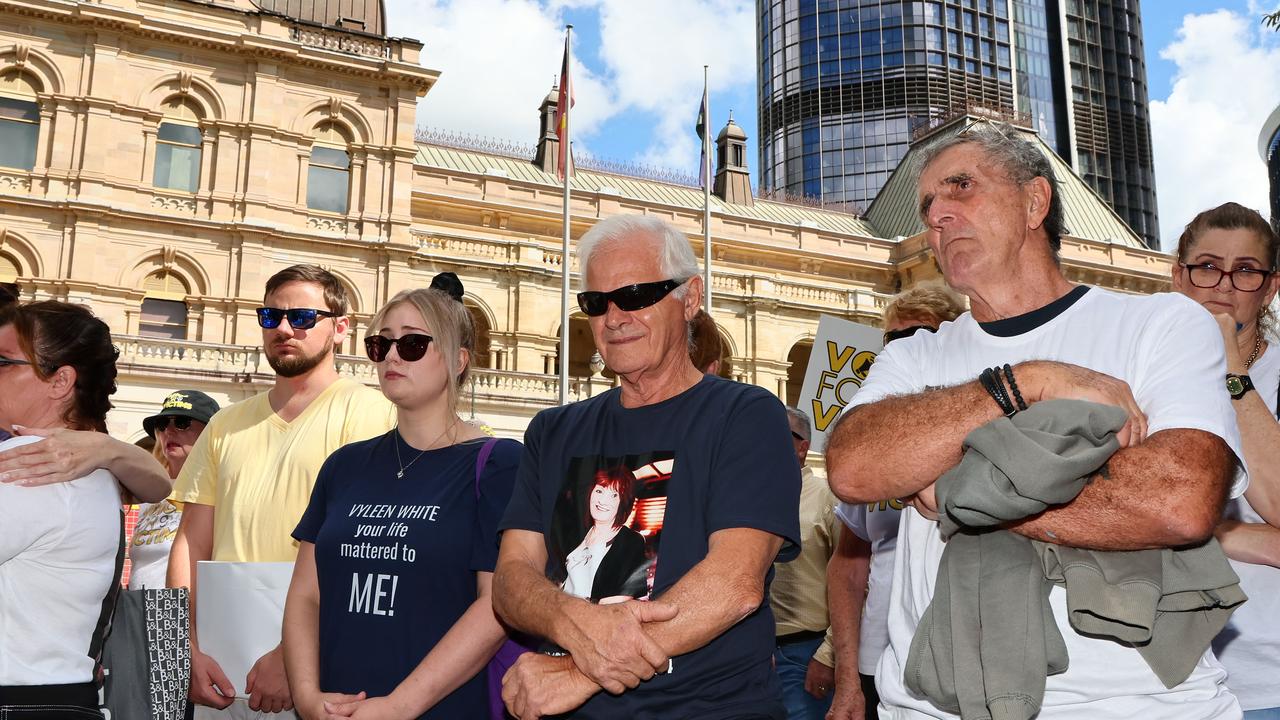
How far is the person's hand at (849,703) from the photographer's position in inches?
140

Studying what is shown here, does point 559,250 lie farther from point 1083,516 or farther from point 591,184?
point 1083,516

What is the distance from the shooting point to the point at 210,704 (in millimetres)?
3488

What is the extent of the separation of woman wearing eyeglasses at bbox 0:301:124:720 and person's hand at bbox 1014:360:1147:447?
2.40 m

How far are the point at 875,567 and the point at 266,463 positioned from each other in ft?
7.68

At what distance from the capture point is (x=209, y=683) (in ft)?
11.3

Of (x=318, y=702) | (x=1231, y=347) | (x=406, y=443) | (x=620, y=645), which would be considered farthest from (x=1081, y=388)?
(x=318, y=702)

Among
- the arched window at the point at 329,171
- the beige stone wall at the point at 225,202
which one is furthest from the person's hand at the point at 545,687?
the arched window at the point at 329,171

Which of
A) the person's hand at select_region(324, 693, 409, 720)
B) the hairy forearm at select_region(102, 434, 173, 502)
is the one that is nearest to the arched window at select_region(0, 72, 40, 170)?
the hairy forearm at select_region(102, 434, 173, 502)

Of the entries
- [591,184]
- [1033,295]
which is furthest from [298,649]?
[591,184]

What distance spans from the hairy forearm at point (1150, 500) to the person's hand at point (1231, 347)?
56 cm

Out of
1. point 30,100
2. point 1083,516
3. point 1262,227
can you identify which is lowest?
point 1083,516

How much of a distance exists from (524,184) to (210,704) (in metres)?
29.8

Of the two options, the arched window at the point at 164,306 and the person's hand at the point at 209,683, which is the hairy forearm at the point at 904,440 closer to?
the person's hand at the point at 209,683

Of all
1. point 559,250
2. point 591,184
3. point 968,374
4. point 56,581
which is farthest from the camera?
point 591,184
